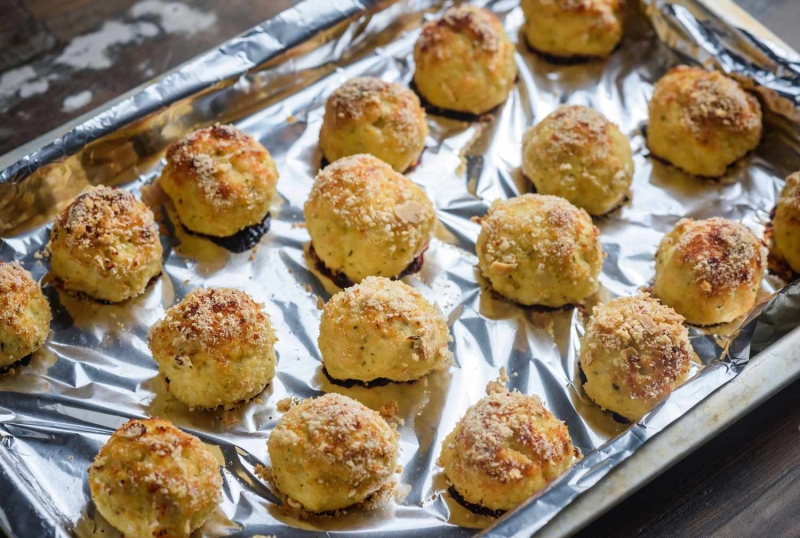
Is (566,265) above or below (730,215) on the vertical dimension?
above

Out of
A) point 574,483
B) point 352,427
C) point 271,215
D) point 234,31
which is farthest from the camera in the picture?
point 234,31

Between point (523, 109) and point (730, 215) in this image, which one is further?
point (523, 109)

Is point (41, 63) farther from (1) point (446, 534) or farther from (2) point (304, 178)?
(1) point (446, 534)

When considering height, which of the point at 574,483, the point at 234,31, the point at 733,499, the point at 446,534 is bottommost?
the point at 733,499

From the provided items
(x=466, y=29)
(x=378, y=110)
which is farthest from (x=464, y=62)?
(x=378, y=110)

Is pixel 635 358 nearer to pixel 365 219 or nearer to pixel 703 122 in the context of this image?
pixel 365 219

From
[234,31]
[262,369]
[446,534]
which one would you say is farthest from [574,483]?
[234,31]
